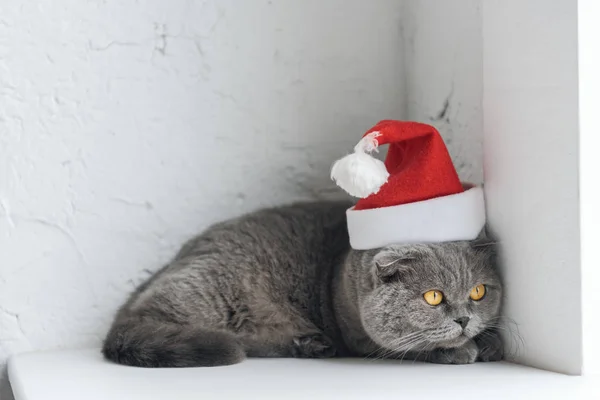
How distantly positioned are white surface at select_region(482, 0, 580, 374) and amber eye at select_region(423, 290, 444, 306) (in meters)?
0.14

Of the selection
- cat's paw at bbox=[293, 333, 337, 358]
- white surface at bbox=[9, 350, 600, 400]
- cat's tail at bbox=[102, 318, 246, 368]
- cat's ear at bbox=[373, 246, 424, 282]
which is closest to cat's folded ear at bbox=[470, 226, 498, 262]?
cat's ear at bbox=[373, 246, 424, 282]

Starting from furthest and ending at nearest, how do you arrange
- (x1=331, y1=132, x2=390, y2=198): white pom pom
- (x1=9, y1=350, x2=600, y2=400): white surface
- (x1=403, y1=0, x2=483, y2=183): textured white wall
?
(x1=403, y1=0, x2=483, y2=183): textured white wall < (x1=331, y1=132, x2=390, y2=198): white pom pom < (x1=9, y1=350, x2=600, y2=400): white surface

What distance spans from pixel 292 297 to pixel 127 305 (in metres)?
0.39

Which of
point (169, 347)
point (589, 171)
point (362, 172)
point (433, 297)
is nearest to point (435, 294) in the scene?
point (433, 297)

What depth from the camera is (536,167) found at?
4.59 feet

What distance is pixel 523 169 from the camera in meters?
1.44

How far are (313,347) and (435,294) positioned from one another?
0.34 m

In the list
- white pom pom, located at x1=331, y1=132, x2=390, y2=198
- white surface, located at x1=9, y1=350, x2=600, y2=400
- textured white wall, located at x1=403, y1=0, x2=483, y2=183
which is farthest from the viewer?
textured white wall, located at x1=403, y1=0, x2=483, y2=183

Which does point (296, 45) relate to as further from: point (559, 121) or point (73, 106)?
point (559, 121)

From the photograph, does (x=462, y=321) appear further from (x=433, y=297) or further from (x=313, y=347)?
(x=313, y=347)

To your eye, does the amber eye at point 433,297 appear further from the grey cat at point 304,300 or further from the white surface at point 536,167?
the white surface at point 536,167

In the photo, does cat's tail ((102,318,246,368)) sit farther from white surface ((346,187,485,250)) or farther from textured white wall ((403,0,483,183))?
textured white wall ((403,0,483,183))

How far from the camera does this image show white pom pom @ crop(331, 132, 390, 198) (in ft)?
4.92

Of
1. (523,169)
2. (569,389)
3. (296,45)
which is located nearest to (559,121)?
(523,169)
